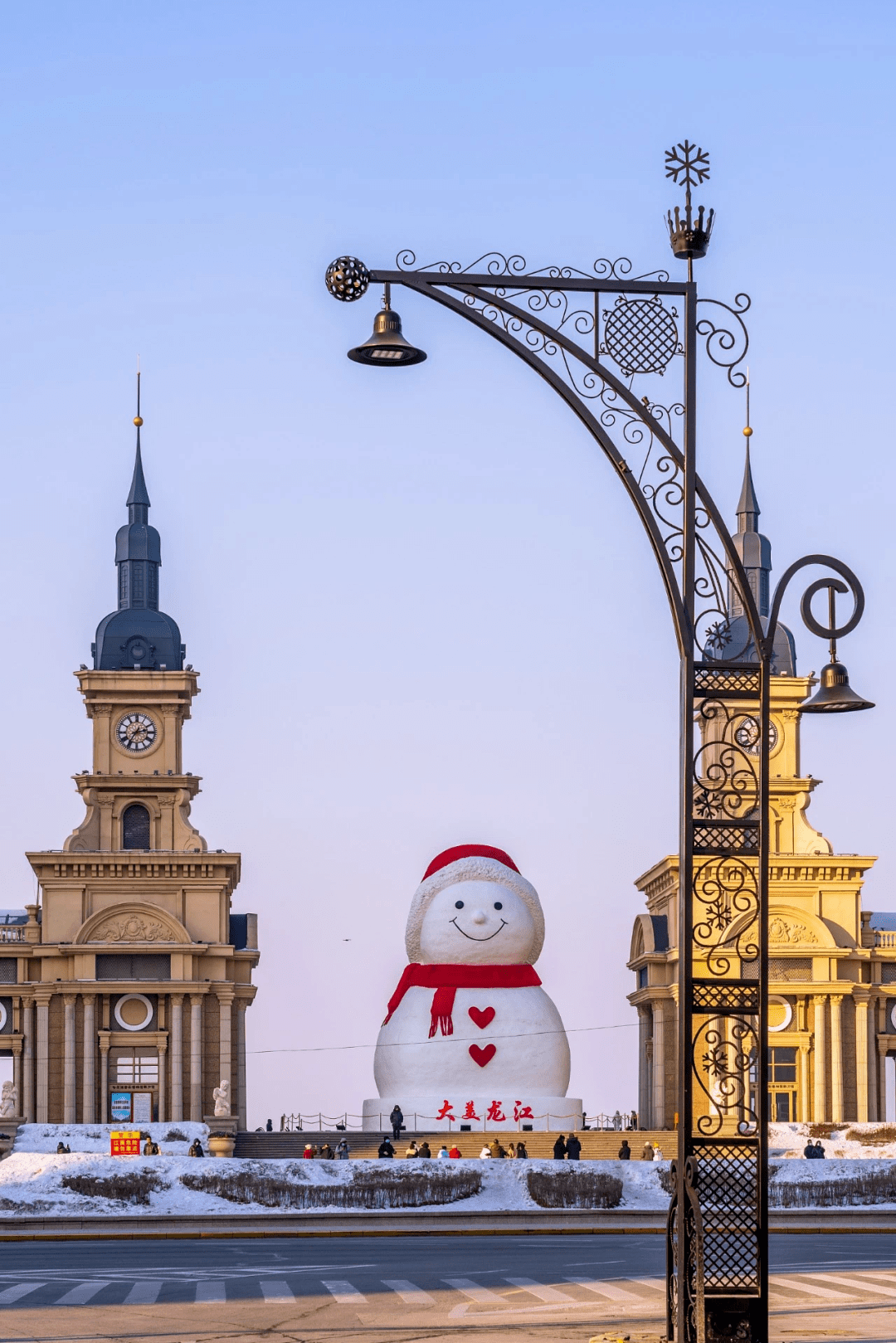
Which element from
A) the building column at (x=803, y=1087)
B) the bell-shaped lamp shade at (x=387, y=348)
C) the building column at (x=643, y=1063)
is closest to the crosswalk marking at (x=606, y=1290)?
the bell-shaped lamp shade at (x=387, y=348)

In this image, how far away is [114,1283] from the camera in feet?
66.6

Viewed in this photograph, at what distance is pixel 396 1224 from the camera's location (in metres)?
33.1

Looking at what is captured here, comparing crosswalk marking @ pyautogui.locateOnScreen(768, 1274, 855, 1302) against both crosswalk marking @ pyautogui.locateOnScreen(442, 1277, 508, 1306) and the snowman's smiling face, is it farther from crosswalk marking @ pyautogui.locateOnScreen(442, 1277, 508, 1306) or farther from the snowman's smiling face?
the snowman's smiling face

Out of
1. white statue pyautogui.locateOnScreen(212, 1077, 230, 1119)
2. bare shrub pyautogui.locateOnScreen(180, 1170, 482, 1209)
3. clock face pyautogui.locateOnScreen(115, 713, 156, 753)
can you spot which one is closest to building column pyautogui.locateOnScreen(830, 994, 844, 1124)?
white statue pyautogui.locateOnScreen(212, 1077, 230, 1119)

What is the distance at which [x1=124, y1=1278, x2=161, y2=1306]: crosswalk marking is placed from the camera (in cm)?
1800

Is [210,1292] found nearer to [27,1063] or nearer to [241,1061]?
[241,1061]

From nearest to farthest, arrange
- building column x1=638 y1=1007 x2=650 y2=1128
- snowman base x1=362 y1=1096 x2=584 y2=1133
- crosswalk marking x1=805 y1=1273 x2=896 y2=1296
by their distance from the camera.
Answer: crosswalk marking x1=805 y1=1273 x2=896 y2=1296 < snowman base x1=362 y1=1096 x2=584 y2=1133 < building column x1=638 y1=1007 x2=650 y2=1128

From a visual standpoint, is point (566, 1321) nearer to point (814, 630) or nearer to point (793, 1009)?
point (814, 630)

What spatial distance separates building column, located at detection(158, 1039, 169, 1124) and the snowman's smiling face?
12.4 metres

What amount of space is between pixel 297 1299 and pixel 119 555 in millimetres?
48049

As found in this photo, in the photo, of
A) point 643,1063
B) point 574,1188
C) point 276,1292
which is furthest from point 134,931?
point 276,1292

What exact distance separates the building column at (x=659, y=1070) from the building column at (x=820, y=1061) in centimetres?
451

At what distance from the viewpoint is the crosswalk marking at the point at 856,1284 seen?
18750mm

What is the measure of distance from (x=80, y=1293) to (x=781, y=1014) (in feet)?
158
